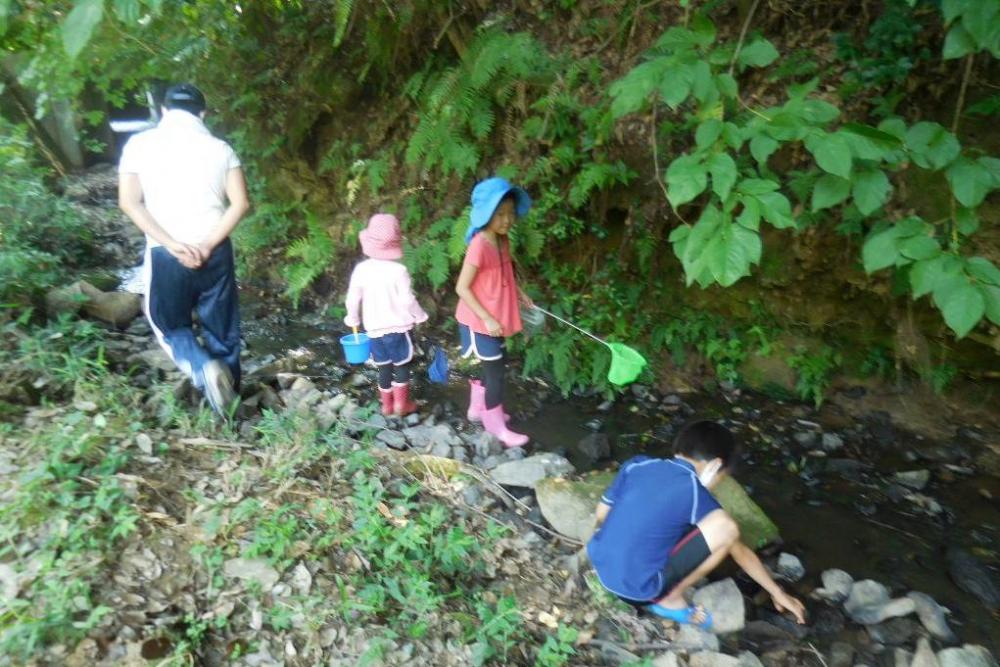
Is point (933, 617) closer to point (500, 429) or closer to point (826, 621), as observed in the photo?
point (826, 621)

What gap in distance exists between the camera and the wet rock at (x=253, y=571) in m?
2.54

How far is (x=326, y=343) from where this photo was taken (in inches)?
260

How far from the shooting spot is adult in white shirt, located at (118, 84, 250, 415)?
3451mm

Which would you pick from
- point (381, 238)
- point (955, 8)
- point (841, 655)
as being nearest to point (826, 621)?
point (841, 655)

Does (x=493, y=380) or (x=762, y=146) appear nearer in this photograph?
(x=762, y=146)

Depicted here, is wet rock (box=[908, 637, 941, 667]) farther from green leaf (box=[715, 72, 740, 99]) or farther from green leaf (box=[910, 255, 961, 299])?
green leaf (box=[715, 72, 740, 99])

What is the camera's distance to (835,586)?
3551 millimetres

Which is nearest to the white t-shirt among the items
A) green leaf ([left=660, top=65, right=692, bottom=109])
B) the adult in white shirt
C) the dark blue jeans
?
the adult in white shirt

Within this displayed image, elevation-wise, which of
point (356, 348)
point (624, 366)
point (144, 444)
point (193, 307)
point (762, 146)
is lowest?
point (624, 366)

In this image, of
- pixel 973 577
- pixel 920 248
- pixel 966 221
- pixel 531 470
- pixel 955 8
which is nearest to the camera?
pixel 955 8

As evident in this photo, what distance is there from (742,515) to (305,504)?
2.63 meters

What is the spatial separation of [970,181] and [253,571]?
321cm

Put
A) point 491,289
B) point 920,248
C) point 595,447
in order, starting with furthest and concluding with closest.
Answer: point 595,447
point 491,289
point 920,248

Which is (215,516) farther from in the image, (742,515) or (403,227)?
(403,227)
